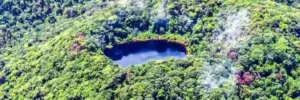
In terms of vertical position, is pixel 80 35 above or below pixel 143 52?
above

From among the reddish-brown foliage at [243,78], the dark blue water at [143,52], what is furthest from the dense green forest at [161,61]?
the dark blue water at [143,52]

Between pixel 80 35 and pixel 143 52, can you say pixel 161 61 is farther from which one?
pixel 80 35

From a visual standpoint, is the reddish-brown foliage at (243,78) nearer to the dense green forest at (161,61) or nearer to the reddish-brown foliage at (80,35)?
the dense green forest at (161,61)

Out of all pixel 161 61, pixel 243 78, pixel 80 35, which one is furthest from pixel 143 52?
pixel 243 78

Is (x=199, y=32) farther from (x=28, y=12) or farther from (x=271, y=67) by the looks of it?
(x=28, y=12)

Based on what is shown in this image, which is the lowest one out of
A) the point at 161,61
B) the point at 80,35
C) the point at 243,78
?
the point at 243,78

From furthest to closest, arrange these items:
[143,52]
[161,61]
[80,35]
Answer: [80,35], [143,52], [161,61]

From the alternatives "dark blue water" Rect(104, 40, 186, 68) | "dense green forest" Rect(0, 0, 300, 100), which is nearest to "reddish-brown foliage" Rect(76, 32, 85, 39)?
"dense green forest" Rect(0, 0, 300, 100)
